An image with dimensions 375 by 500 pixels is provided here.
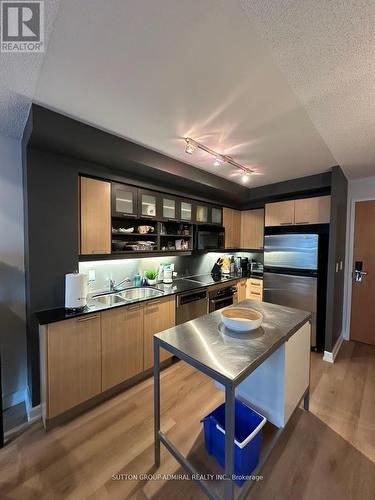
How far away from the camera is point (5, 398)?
1953mm

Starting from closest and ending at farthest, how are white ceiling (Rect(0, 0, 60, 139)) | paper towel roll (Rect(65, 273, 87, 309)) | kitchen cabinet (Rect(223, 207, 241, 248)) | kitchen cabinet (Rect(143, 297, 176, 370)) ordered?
white ceiling (Rect(0, 0, 60, 139)), paper towel roll (Rect(65, 273, 87, 309)), kitchen cabinet (Rect(143, 297, 176, 370)), kitchen cabinet (Rect(223, 207, 241, 248))

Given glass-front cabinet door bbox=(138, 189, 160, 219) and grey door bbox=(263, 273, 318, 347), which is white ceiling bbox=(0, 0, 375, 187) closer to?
glass-front cabinet door bbox=(138, 189, 160, 219)

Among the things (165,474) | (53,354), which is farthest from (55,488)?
(53,354)

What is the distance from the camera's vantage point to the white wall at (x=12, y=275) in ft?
6.38

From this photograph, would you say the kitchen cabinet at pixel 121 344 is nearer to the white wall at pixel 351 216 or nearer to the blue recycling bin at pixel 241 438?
the blue recycling bin at pixel 241 438

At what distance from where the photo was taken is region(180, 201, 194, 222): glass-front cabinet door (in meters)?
3.14

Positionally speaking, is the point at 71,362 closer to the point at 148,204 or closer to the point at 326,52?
the point at 148,204

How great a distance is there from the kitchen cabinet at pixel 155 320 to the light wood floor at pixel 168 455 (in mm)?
326

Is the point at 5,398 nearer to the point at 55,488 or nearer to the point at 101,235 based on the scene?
the point at 55,488

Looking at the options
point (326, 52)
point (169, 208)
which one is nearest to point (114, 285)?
point (169, 208)

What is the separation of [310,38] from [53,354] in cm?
252

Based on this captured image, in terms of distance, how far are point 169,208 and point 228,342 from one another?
2.03 metres

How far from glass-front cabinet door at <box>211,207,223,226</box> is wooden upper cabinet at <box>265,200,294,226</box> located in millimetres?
761

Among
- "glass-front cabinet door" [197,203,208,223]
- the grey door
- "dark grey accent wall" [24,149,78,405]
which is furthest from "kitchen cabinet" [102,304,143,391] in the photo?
the grey door
